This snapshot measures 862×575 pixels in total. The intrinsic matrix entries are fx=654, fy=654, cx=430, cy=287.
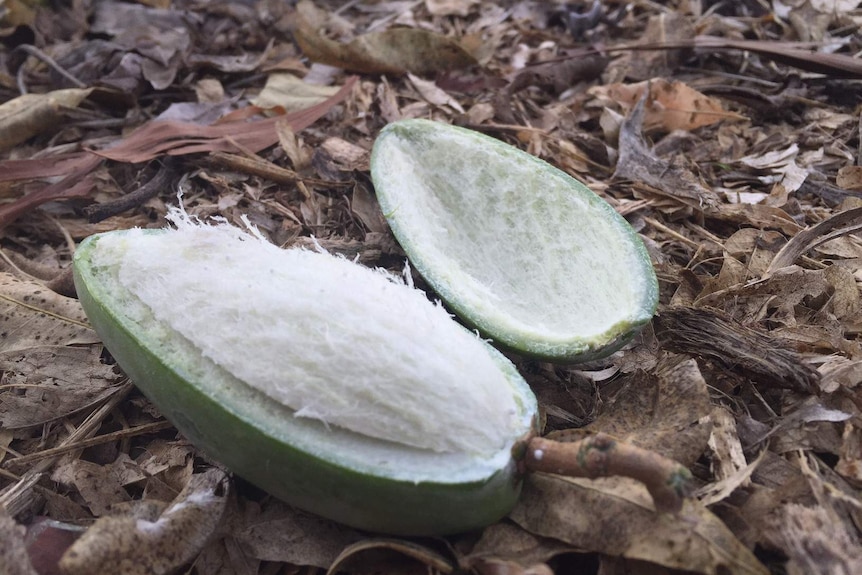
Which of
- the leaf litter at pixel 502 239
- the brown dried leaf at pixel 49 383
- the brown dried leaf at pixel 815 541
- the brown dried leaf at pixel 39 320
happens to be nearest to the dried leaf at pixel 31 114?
the leaf litter at pixel 502 239

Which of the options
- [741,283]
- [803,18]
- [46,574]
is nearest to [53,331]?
[46,574]

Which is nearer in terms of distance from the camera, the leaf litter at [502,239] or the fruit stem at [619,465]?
the fruit stem at [619,465]

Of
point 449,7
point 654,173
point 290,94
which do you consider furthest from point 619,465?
point 449,7

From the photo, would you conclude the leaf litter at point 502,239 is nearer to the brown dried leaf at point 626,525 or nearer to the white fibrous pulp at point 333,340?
the brown dried leaf at point 626,525

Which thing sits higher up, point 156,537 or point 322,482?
point 322,482

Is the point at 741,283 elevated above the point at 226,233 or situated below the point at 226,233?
below

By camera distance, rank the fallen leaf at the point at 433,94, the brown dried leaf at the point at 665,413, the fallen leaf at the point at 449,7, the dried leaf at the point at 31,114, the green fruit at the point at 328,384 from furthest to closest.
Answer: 1. the fallen leaf at the point at 449,7
2. the fallen leaf at the point at 433,94
3. the dried leaf at the point at 31,114
4. the brown dried leaf at the point at 665,413
5. the green fruit at the point at 328,384

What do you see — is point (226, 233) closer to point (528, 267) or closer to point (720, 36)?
point (528, 267)

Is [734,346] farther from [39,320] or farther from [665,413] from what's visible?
[39,320]
